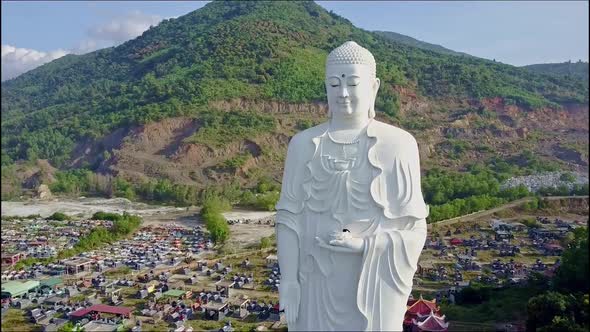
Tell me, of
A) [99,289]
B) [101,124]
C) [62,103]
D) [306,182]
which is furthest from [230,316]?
[62,103]

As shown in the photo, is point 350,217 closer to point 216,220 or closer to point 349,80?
point 349,80

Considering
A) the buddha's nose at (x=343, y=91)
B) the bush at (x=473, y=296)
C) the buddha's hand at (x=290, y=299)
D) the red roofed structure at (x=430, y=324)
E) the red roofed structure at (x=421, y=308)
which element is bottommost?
the bush at (x=473, y=296)

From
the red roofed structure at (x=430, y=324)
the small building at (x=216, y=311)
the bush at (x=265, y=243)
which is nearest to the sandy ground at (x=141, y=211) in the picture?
the bush at (x=265, y=243)

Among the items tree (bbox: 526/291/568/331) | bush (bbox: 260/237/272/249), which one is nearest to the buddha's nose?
tree (bbox: 526/291/568/331)

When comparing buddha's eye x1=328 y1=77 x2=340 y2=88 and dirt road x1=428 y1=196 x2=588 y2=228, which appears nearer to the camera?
buddha's eye x1=328 y1=77 x2=340 y2=88

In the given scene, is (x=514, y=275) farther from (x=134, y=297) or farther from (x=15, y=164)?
(x=15, y=164)

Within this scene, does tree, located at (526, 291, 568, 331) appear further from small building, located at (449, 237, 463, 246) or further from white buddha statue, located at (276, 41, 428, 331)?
small building, located at (449, 237, 463, 246)

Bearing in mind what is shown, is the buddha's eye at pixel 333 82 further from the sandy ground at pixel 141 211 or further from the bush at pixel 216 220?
the sandy ground at pixel 141 211
